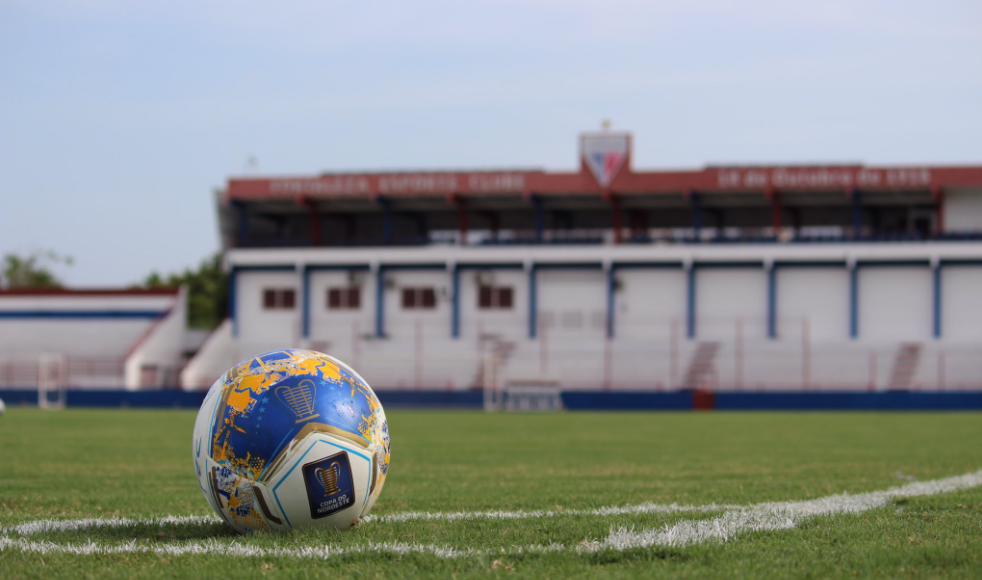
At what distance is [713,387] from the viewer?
41875 millimetres

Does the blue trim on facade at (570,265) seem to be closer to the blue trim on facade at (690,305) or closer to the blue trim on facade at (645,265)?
the blue trim on facade at (645,265)

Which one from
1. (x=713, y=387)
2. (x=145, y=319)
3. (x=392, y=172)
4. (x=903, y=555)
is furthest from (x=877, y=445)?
(x=145, y=319)

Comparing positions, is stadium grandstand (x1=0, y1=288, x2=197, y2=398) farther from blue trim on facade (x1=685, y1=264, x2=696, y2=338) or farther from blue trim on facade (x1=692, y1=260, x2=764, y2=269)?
blue trim on facade (x1=692, y1=260, x2=764, y2=269)

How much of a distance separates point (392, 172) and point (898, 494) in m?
42.8

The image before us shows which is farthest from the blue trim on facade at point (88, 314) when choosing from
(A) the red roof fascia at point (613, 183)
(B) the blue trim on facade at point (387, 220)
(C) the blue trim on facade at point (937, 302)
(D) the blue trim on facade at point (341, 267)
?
(C) the blue trim on facade at point (937, 302)

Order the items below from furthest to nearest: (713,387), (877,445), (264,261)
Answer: (264,261) → (713,387) → (877,445)

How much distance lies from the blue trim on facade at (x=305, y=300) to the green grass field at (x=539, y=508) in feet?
107

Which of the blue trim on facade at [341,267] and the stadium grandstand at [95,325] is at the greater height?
the blue trim on facade at [341,267]

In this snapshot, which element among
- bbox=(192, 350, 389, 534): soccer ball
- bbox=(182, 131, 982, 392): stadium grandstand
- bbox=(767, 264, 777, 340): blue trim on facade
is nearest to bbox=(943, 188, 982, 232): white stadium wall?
bbox=(182, 131, 982, 392): stadium grandstand

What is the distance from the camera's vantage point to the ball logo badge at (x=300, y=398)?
5973 mm

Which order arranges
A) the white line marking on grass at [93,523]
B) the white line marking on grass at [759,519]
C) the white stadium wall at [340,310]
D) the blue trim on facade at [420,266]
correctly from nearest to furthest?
the white line marking on grass at [759,519] → the white line marking on grass at [93,523] → the blue trim on facade at [420,266] → the white stadium wall at [340,310]

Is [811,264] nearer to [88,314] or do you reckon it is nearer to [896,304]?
[896,304]

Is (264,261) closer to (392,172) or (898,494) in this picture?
(392,172)

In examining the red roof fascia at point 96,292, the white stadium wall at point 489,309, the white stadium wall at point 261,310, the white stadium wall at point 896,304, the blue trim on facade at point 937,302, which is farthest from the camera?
the red roof fascia at point 96,292
